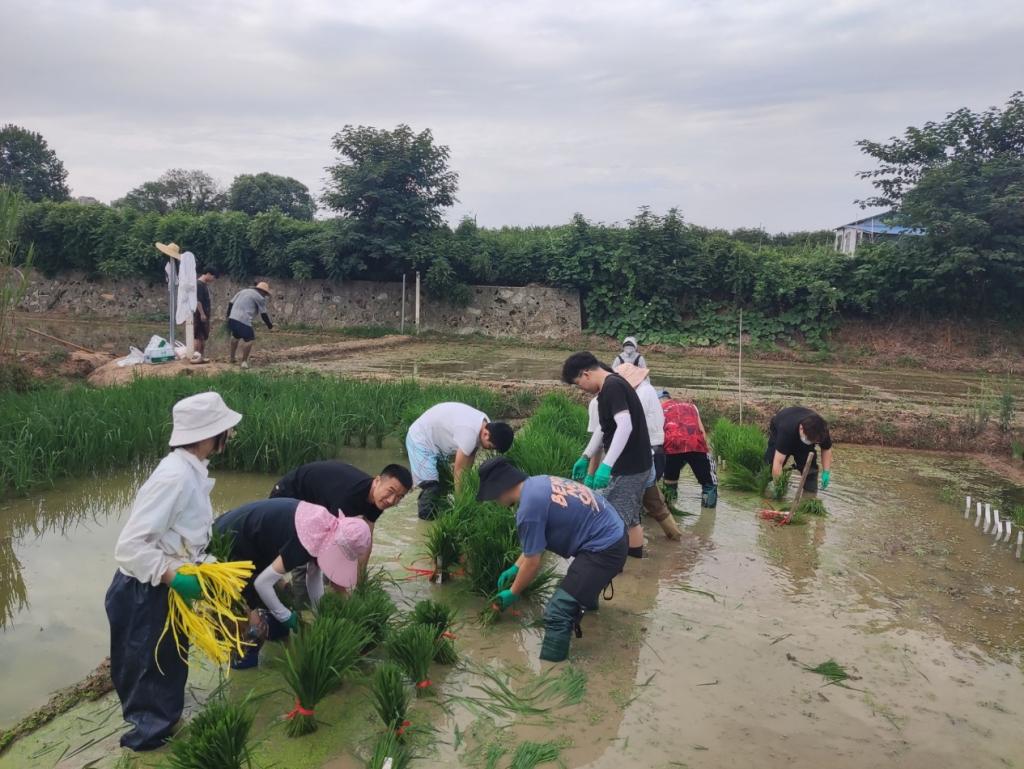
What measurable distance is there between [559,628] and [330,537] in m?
1.09

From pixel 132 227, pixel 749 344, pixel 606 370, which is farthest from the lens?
pixel 132 227

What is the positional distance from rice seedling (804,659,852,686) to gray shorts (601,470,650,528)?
135cm

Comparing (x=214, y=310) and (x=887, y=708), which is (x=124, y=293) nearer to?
(x=214, y=310)

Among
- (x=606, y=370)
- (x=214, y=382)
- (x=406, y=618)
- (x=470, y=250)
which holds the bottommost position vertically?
(x=406, y=618)

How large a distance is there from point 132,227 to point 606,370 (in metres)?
19.5

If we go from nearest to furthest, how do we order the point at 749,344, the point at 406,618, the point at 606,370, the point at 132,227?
1. the point at 406,618
2. the point at 606,370
3. the point at 749,344
4. the point at 132,227

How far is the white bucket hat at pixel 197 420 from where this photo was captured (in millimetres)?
2549

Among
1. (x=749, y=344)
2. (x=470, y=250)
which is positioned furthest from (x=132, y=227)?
(x=749, y=344)

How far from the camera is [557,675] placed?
317 cm

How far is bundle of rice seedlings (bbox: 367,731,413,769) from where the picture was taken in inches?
92.4

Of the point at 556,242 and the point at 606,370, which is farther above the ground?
the point at 556,242

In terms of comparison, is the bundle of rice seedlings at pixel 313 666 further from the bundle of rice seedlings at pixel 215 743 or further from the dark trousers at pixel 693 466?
the dark trousers at pixel 693 466

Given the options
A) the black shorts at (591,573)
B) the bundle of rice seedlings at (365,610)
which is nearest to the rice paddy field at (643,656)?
the bundle of rice seedlings at (365,610)

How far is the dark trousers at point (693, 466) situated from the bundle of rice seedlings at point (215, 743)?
4.10m
